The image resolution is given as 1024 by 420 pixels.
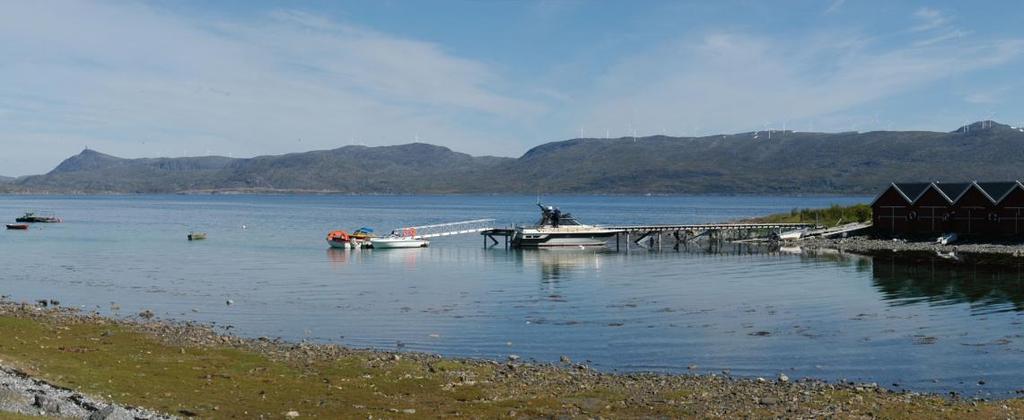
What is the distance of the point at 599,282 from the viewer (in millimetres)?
53688

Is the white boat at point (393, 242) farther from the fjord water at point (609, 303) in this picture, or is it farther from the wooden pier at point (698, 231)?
the wooden pier at point (698, 231)

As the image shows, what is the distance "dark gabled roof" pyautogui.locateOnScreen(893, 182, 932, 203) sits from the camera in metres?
83.9

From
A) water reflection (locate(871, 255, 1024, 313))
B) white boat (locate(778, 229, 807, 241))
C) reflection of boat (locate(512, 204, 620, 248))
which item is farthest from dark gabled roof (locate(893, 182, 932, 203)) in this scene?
reflection of boat (locate(512, 204, 620, 248))

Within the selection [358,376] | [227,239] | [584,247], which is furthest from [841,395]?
[227,239]

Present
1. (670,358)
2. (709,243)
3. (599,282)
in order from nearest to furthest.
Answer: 1. (670,358)
2. (599,282)
3. (709,243)

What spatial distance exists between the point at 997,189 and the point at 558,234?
37916 millimetres

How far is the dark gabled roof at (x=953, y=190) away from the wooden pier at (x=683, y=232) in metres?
14.1

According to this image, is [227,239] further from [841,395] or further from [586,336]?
[841,395]

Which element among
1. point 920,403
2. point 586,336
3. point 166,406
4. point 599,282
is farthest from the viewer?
point 599,282

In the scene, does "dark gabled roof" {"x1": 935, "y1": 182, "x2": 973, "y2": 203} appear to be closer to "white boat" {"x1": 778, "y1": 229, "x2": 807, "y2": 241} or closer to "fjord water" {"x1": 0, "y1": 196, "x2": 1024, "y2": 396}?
"white boat" {"x1": 778, "y1": 229, "x2": 807, "y2": 241}

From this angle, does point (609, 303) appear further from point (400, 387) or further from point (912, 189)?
point (912, 189)

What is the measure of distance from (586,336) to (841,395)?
40.2ft

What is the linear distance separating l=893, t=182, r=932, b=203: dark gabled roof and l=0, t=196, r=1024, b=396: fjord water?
49.3ft

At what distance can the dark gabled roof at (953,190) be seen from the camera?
81.2 metres
